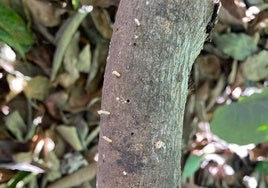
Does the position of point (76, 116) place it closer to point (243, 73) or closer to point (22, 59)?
point (22, 59)

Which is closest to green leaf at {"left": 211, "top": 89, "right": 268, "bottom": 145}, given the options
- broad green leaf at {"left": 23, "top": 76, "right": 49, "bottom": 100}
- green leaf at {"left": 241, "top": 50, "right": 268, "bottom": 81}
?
green leaf at {"left": 241, "top": 50, "right": 268, "bottom": 81}

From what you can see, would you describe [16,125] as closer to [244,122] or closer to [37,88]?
[37,88]

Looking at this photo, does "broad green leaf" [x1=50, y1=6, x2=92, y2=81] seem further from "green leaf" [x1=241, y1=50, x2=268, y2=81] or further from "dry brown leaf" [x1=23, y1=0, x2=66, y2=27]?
"green leaf" [x1=241, y1=50, x2=268, y2=81]

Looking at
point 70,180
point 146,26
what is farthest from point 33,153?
point 146,26

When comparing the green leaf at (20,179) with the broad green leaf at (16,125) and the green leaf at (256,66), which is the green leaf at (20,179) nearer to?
the broad green leaf at (16,125)

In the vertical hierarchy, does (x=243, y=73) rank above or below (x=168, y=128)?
above

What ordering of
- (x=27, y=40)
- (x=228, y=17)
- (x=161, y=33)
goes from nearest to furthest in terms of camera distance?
1. (x=161, y=33)
2. (x=27, y=40)
3. (x=228, y=17)

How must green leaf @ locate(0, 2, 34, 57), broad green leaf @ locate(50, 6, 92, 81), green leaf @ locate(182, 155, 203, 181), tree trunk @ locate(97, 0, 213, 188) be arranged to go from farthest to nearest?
1. green leaf @ locate(182, 155, 203, 181)
2. broad green leaf @ locate(50, 6, 92, 81)
3. green leaf @ locate(0, 2, 34, 57)
4. tree trunk @ locate(97, 0, 213, 188)

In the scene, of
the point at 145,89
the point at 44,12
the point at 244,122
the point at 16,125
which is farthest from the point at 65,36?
the point at 145,89
